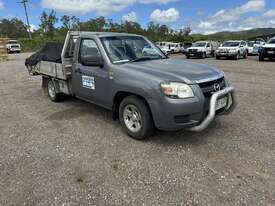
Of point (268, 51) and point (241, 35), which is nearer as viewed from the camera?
point (268, 51)

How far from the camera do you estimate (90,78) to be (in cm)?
518

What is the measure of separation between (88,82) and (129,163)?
213 cm

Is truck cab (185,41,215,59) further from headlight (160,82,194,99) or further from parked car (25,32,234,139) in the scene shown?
headlight (160,82,194,99)

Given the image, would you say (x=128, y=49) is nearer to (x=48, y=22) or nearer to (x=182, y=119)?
(x=182, y=119)

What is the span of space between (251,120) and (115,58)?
303cm

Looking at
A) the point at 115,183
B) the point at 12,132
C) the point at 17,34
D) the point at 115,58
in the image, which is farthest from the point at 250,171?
the point at 17,34

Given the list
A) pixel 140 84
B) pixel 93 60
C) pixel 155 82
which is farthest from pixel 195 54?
pixel 155 82

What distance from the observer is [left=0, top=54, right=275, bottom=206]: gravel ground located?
303 centimetres

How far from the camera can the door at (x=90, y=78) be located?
488cm

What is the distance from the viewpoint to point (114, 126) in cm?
522

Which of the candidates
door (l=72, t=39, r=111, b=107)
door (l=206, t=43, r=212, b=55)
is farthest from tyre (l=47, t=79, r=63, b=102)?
door (l=206, t=43, r=212, b=55)

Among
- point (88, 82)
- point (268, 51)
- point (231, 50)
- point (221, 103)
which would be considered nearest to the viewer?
point (221, 103)

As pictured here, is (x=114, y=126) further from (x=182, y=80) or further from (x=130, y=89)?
(x=182, y=80)

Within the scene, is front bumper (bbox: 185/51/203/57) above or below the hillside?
below
